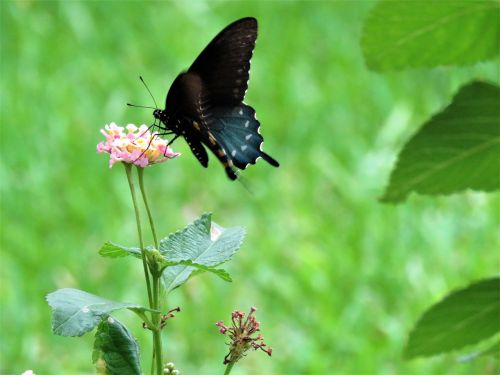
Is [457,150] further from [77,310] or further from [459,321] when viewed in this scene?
[77,310]

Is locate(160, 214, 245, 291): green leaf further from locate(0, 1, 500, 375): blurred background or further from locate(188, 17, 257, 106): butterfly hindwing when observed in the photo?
locate(0, 1, 500, 375): blurred background

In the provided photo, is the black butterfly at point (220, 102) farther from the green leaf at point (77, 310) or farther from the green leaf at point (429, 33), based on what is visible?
the green leaf at point (77, 310)

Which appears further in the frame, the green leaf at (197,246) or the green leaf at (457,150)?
the green leaf at (457,150)

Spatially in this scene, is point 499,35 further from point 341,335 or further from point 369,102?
point 369,102

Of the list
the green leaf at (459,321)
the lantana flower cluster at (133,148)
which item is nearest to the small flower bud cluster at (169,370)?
the lantana flower cluster at (133,148)

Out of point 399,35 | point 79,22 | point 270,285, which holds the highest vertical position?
point 79,22

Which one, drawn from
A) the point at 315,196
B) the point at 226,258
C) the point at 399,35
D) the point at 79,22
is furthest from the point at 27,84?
the point at 226,258

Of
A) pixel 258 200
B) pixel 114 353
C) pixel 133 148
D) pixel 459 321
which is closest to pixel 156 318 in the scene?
pixel 114 353
